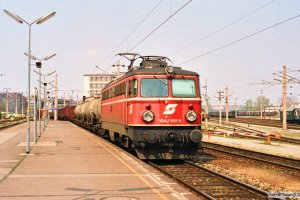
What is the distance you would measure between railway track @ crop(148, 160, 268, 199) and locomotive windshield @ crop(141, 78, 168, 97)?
9.06 ft

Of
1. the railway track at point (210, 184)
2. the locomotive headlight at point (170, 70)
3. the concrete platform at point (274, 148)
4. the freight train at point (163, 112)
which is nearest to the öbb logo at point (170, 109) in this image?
the freight train at point (163, 112)

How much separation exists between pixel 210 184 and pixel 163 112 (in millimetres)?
4425

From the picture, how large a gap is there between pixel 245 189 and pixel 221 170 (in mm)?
4028

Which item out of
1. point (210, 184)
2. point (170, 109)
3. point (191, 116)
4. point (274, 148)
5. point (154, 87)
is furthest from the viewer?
point (274, 148)

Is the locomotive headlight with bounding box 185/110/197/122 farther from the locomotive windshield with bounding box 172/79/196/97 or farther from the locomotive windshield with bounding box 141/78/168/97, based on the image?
the locomotive windshield with bounding box 141/78/168/97

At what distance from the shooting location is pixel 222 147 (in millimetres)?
24531

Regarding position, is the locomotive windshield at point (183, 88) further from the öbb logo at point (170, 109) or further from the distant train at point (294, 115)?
the distant train at point (294, 115)

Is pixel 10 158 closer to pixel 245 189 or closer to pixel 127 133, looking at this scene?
pixel 127 133

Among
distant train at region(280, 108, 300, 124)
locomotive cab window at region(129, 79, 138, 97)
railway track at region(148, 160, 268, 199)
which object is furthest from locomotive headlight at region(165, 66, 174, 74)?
distant train at region(280, 108, 300, 124)

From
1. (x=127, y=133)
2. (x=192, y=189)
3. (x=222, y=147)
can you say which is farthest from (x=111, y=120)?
(x=192, y=189)

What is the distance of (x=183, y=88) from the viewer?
53.2 ft

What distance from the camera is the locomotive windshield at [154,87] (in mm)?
15828

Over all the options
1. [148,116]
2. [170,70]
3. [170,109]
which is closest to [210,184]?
[148,116]

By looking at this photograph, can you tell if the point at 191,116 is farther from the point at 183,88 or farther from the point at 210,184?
the point at 210,184
